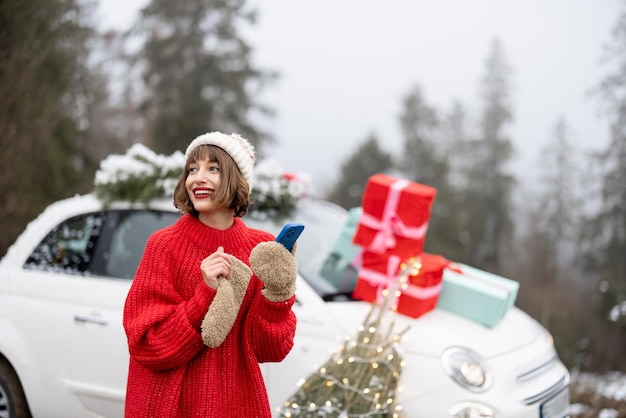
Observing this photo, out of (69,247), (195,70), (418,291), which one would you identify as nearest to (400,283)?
(418,291)

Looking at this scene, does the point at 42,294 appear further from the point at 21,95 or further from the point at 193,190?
the point at 21,95

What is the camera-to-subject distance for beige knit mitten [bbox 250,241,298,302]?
1.72 m

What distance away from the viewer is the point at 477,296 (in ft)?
11.1

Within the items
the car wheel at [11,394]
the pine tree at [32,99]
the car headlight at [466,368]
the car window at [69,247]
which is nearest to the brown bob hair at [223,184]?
the car headlight at [466,368]

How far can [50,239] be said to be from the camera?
141 inches

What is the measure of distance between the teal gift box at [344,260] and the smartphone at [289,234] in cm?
175

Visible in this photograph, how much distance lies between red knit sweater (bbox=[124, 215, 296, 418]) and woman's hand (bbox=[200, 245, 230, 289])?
4cm

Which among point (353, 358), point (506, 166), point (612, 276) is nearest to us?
point (353, 358)

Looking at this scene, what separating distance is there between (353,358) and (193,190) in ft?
5.10

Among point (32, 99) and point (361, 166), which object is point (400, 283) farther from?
point (361, 166)

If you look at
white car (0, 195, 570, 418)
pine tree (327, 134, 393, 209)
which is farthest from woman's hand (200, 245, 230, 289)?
Result: pine tree (327, 134, 393, 209)

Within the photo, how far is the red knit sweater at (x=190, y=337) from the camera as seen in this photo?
1.78 m

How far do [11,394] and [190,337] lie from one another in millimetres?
2268

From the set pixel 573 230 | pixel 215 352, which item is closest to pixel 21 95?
pixel 215 352
